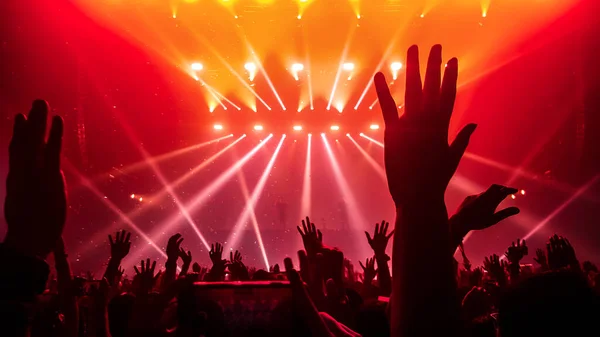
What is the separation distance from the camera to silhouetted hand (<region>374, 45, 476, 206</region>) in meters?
1.06

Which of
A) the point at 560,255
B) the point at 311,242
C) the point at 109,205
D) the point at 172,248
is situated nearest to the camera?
the point at 560,255

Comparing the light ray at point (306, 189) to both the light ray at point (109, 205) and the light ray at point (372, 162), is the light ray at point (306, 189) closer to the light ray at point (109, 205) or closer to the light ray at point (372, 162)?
the light ray at point (372, 162)

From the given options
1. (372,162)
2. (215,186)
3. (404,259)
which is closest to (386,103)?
(404,259)

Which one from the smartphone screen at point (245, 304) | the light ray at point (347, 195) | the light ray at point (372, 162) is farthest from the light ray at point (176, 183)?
the smartphone screen at point (245, 304)

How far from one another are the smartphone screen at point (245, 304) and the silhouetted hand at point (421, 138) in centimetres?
63

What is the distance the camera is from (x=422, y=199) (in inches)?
41.2

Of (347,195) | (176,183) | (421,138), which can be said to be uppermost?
(176,183)

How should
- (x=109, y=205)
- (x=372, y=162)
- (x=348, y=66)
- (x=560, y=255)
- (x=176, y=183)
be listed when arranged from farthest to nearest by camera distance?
(x=372, y=162) < (x=176, y=183) < (x=109, y=205) < (x=348, y=66) < (x=560, y=255)

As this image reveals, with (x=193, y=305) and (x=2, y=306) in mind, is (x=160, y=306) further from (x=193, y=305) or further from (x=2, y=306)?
(x=2, y=306)

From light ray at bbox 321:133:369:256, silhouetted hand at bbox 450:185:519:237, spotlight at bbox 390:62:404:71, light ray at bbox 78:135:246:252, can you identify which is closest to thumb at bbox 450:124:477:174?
silhouetted hand at bbox 450:185:519:237

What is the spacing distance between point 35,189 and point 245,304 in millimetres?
777

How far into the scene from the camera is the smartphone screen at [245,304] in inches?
56.2

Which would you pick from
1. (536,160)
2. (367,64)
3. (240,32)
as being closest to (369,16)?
(367,64)

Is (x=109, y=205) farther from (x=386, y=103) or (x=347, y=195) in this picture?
(x=386, y=103)
